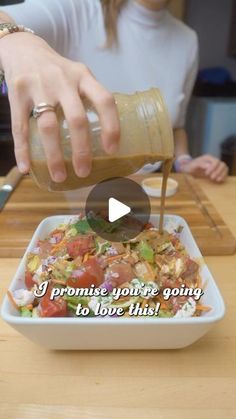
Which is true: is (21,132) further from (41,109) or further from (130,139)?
(130,139)

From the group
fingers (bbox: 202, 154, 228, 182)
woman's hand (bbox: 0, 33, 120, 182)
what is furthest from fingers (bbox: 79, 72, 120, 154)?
fingers (bbox: 202, 154, 228, 182)

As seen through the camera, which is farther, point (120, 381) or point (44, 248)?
point (44, 248)

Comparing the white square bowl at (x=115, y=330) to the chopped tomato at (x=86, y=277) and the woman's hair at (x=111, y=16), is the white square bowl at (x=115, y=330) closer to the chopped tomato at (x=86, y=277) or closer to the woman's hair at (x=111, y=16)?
the chopped tomato at (x=86, y=277)

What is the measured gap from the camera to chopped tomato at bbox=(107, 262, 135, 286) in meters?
0.59

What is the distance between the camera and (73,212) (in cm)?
103

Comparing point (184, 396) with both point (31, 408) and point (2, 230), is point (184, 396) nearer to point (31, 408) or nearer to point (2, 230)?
point (31, 408)

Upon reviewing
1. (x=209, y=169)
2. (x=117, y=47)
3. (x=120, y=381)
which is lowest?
(x=209, y=169)

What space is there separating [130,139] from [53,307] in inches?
10.5

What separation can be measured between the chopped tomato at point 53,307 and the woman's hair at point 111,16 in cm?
119

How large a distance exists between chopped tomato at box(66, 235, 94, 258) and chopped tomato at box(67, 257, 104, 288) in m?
0.06

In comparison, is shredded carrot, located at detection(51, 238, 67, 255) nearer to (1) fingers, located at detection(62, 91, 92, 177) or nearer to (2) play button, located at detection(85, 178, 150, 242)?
(2) play button, located at detection(85, 178, 150, 242)

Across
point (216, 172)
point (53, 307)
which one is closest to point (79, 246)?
point (53, 307)

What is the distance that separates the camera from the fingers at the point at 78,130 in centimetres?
53

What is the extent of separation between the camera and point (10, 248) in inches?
32.5
